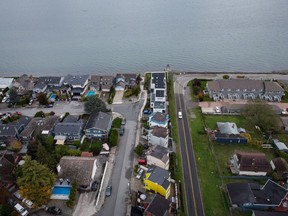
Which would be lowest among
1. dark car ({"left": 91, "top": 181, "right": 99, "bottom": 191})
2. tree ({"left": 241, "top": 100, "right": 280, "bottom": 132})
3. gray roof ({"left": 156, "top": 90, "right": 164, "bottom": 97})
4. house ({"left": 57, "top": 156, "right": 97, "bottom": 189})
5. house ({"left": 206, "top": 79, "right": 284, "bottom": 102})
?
dark car ({"left": 91, "top": 181, "right": 99, "bottom": 191})

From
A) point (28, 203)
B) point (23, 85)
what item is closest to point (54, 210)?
point (28, 203)

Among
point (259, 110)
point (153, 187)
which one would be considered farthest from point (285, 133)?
point (153, 187)

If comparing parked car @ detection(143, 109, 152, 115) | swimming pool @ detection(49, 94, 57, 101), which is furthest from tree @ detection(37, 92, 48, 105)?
parked car @ detection(143, 109, 152, 115)

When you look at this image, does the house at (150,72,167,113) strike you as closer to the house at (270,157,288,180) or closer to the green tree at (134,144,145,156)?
the green tree at (134,144,145,156)

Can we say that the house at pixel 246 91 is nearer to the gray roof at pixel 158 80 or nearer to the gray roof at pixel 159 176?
the gray roof at pixel 158 80

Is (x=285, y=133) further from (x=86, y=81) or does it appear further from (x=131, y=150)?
(x=86, y=81)
